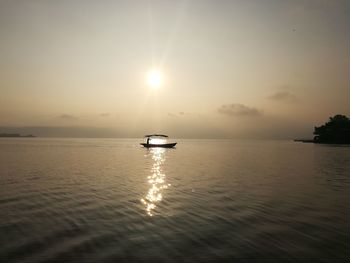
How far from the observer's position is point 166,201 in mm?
23797

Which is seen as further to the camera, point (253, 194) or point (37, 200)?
point (253, 194)

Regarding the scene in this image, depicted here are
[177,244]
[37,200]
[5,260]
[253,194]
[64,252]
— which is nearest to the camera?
[5,260]

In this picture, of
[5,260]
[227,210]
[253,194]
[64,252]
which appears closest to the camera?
[5,260]

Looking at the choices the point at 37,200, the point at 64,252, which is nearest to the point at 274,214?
the point at 64,252

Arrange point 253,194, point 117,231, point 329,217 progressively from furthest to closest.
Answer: point 253,194 < point 329,217 < point 117,231

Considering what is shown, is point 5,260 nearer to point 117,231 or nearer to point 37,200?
point 117,231

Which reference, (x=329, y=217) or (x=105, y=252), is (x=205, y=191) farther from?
(x=105, y=252)

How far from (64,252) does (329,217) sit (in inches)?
609

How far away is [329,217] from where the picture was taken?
1906 centimetres

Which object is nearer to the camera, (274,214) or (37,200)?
(274,214)

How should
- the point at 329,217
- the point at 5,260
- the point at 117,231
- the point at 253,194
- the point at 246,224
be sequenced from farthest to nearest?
the point at 253,194 → the point at 329,217 → the point at 246,224 → the point at 117,231 → the point at 5,260

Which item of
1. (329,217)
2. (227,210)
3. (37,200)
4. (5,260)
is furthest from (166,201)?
(5,260)

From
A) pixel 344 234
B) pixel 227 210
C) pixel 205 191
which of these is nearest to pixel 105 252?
pixel 227 210

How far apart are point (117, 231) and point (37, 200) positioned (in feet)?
36.2
